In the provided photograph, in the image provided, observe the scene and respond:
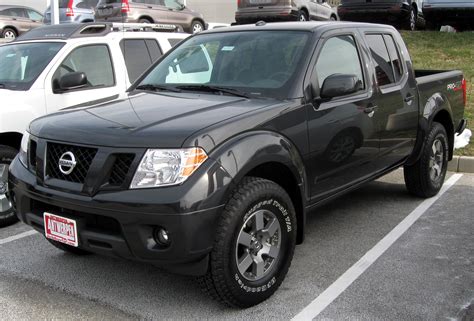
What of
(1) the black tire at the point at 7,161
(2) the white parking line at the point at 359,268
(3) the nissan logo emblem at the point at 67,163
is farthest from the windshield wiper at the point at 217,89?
(1) the black tire at the point at 7,161

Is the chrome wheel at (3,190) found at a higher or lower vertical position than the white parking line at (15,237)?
higher

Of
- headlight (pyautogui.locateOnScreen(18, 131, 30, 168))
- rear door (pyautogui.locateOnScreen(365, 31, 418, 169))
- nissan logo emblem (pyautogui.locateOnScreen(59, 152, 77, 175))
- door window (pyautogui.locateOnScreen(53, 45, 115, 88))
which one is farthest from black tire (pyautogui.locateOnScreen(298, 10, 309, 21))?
nissan logo emblem (pyautogui.locateOnScreen(59, 152, 77, 175))

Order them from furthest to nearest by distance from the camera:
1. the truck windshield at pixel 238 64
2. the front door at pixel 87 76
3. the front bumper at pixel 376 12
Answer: the front bumper at pixel 376 12 < the front door at pixel 87 76 < the truck windshield at pixel 238 64

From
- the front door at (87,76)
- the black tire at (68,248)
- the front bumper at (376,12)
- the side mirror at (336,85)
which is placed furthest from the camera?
the front bumper at (376,12)

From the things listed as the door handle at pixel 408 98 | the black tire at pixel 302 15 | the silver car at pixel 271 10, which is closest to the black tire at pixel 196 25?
the silver car at pixel 271 10

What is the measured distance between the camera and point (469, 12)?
548 inches

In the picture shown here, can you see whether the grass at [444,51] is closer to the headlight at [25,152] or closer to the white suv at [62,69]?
the white suv at [62,69]

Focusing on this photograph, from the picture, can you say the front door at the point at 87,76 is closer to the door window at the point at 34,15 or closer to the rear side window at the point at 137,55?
the rear side window at the point at 137,55

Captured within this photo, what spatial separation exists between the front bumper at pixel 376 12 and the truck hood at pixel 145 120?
12.2 m

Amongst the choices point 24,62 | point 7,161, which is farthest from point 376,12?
point 7,161

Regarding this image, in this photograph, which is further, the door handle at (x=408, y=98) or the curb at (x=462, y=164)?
the curb at (x=462, y=164)

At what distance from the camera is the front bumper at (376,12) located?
1516 cm

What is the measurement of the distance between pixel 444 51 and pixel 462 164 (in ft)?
20.6

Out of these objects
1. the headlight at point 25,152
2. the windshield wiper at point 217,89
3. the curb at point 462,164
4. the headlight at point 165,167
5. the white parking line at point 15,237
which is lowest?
the curb at point 462,164
